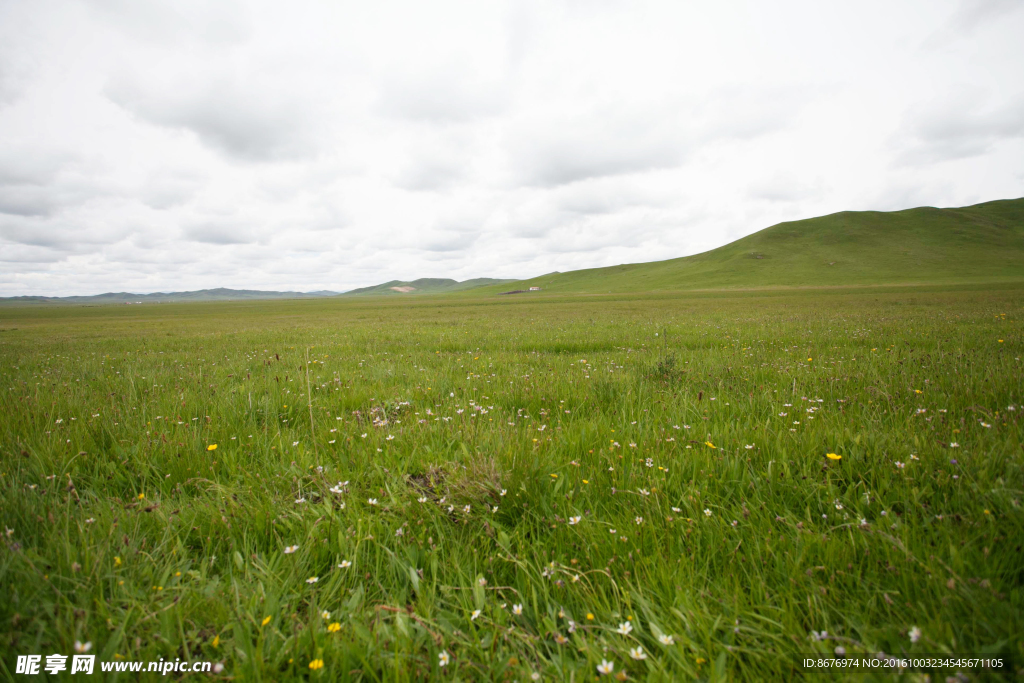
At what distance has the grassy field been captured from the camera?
1568 millimetres

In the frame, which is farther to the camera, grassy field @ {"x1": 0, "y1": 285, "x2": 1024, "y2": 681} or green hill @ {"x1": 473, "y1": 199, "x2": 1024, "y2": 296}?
green hill @ {"x1": 473, "y1": 199, "x2": 1024, "y2": 296}

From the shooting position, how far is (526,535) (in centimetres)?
247

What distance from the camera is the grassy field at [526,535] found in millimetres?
1568

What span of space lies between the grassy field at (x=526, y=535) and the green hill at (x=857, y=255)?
10255 cm

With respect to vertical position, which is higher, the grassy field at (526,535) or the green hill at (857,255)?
the green hill at (857,255)

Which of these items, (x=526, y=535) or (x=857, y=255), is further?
(x=857, y=255)

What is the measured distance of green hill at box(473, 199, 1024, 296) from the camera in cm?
9362

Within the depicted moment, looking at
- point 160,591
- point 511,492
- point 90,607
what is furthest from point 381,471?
point 90,607

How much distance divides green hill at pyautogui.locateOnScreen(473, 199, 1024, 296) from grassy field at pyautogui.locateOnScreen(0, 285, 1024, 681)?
336ft

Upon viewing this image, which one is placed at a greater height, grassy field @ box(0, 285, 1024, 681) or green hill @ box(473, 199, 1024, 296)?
green hill @ box(473, 199, 1024, 296)

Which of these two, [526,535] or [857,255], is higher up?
[857,255]

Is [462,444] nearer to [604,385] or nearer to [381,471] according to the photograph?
[381,471]

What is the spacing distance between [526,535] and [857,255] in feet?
490

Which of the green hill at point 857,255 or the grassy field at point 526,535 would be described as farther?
the green hill at point 857,255
